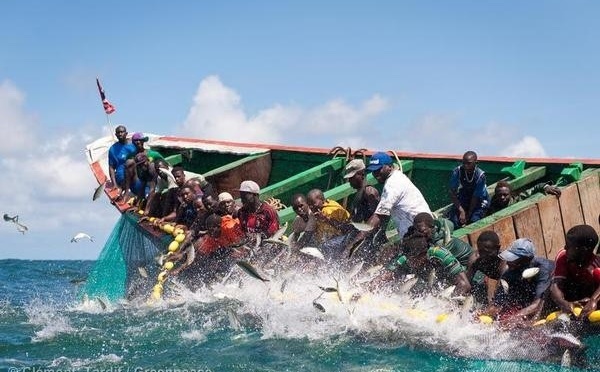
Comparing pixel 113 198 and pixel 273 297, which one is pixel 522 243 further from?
pixel 113 198

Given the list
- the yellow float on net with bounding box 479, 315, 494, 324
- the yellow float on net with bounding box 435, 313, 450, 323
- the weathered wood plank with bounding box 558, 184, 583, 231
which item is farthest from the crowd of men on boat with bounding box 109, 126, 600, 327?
the yellow float on net with bounding box 435, 313, 450, 323

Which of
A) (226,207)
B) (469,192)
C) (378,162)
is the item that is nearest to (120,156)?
(226,207)

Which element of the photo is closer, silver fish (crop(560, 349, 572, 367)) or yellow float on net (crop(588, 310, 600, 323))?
silver fish (crop(560, 349, 572, 367))

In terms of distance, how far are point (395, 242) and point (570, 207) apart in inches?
98.6

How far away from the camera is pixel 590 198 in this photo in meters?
10.5

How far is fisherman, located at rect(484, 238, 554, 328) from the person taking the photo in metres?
7.52

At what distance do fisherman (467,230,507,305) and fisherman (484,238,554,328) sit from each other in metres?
0.19

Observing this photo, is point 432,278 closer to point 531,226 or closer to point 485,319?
point 485,319

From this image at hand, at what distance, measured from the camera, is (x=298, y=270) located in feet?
31.8

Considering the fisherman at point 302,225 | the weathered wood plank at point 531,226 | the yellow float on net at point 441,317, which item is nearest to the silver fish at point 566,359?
the yellow float on net at point 441,317

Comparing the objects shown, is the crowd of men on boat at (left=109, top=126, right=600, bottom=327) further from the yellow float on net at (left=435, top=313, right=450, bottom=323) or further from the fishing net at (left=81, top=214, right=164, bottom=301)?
the fishing net at (left=81, top=214, right=164, bottom=301)

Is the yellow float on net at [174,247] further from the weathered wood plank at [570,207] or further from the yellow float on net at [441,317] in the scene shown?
the weathered wood plank at [570,207]

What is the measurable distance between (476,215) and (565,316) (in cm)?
335

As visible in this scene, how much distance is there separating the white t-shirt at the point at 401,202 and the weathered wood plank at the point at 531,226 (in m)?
1.12
